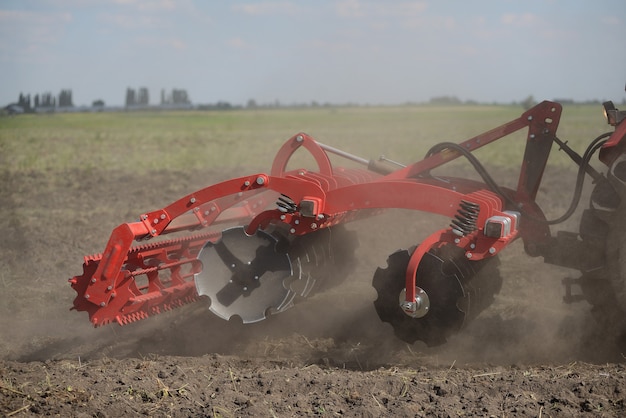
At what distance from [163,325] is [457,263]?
2.77 m

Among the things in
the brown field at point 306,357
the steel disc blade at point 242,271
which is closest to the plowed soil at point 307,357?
the brown field at point 306,357

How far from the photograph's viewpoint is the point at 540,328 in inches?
226

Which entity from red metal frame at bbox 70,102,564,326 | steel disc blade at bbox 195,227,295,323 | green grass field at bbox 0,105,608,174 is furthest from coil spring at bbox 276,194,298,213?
green grass field at bbox 0,105,608,174

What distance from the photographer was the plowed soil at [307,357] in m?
4.12

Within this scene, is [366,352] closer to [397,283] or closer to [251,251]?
[397,283]

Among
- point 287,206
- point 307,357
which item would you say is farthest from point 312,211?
point 307,357

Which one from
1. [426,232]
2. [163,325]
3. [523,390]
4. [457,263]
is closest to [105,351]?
[163,325]

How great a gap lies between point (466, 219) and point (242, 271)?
196 cm

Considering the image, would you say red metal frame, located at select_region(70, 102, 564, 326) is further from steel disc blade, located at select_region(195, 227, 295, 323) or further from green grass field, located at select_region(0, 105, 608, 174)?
green grass field, located at select_region(0, 105, 608, 174)

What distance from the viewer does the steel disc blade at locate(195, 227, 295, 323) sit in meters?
5.88

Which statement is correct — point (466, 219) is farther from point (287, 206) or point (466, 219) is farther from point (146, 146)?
point (146, 146)

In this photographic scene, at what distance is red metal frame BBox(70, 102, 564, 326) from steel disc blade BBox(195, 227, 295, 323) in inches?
6.5

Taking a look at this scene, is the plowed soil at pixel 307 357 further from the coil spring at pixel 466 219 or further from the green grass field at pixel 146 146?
the green grass field at pixel 146 146

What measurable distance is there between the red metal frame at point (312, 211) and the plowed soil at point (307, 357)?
1.58 ft
